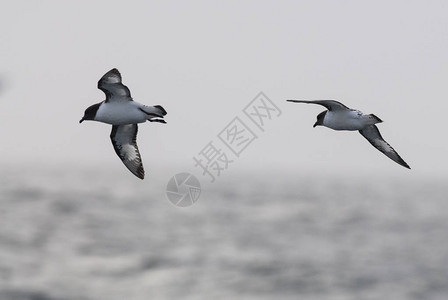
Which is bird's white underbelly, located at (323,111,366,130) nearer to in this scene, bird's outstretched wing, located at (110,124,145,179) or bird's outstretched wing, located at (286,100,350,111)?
bird's outstretched wing, located at (286,100,350,111)

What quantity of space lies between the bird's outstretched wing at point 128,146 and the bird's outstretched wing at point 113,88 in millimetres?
2012

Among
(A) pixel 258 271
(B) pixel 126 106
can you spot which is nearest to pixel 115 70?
(B) pixel 126 106

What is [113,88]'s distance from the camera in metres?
13.3

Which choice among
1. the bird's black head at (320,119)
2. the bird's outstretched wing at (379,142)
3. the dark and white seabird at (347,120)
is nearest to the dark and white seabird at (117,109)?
the dark and white seabird at (347,120)

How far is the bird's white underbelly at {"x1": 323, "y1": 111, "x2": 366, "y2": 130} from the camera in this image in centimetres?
1304

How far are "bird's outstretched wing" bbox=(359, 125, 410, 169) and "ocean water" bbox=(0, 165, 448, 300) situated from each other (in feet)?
177

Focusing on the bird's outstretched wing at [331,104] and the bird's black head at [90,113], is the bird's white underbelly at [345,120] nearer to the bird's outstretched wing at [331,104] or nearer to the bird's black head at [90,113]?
the bird's outstretched wing at [331,104]

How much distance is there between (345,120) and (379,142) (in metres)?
2.57

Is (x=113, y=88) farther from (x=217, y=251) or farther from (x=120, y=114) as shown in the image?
(x=217, y=251)

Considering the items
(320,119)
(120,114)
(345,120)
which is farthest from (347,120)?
(120,114)

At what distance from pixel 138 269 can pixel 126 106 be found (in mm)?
73068

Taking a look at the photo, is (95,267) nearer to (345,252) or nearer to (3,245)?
(3,245)

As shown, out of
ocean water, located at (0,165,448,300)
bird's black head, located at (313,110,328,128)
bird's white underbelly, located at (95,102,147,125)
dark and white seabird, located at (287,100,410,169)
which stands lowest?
dark and white seabird, located at (287,100,410,169)

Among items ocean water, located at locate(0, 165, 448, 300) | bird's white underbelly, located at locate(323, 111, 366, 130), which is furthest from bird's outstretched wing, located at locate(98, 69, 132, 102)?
ocean water, located at locate(0, 165, 448, 300)
